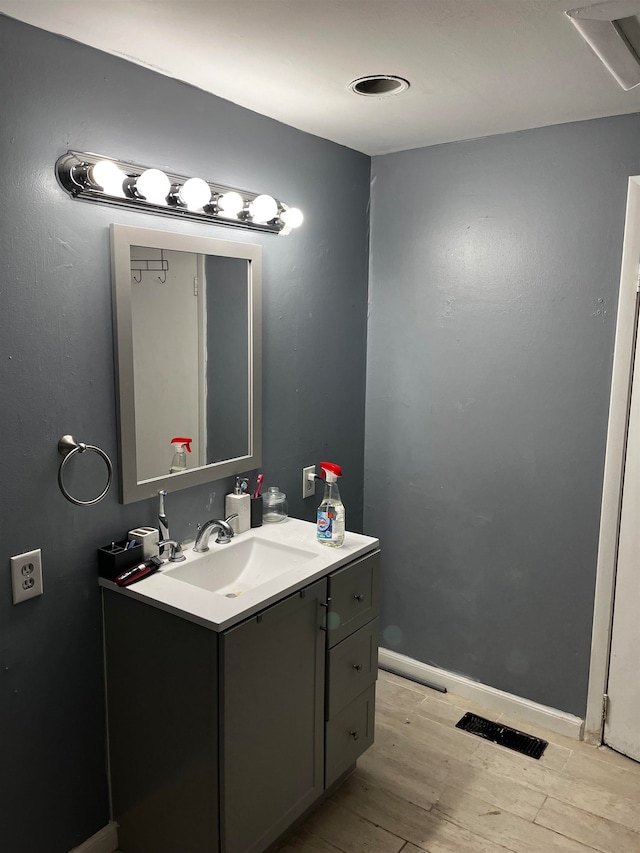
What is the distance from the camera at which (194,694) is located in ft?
5.62

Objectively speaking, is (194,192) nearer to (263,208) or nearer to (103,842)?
(263,208)

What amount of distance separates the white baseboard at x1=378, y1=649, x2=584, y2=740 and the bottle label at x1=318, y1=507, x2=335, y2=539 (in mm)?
1091

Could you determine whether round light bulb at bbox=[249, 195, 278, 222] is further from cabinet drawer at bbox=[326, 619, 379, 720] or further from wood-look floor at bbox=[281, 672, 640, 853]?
wood-look floor at bbox=[281, 672, 640, 853]

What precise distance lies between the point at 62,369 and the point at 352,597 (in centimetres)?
111

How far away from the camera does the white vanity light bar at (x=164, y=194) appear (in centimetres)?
170

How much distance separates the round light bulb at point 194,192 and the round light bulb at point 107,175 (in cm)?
18

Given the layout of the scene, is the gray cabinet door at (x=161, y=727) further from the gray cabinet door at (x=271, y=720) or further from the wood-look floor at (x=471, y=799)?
the wood-look floor at (x=471, y=799)

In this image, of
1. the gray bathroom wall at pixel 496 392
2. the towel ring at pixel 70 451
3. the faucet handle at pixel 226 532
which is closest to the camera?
the towel ring at pixel 70 451

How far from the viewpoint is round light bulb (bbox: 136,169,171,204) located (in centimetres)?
177

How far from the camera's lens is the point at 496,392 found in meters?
2.60

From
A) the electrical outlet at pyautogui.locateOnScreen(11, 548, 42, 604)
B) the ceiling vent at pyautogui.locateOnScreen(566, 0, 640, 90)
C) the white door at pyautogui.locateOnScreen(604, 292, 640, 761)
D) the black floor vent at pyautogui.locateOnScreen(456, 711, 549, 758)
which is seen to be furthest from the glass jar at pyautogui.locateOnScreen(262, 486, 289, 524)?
the ceiling vent at pyautogui.locateOnScreen(566, 0, 640, 90)

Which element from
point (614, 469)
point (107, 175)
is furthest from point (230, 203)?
point (614, 469)

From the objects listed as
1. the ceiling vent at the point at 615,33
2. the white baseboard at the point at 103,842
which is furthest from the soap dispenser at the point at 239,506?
the ceiling vent at the point at 615,33

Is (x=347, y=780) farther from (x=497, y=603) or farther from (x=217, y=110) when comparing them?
(x=217, y=110)
